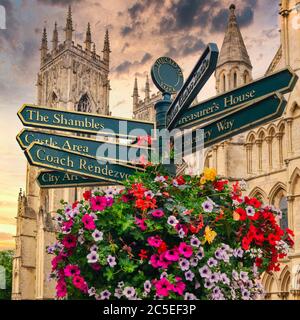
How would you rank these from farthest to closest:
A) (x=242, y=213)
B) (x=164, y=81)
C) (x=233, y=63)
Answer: (x=233, y=63), (x=164, y=81), (x=242, y=213)

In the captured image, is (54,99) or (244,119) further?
(54,99)

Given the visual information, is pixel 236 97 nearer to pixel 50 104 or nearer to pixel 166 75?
pixel 166 75

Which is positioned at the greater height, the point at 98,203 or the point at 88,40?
the point at 88,40

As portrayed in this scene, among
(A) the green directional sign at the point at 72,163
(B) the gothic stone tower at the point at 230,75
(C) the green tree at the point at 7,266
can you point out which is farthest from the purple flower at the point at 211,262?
(C) the green tree at the point at 7,266

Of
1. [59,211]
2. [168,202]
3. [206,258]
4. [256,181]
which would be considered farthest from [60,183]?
[256,181]

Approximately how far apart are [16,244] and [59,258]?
5356 centimetres

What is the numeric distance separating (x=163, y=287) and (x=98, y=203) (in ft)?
2.88

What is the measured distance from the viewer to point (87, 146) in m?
5.55

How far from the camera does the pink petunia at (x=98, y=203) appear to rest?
456cm

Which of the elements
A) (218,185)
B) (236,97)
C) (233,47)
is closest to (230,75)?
(233,47)

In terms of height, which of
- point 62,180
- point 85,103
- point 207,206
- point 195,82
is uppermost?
point 85,103

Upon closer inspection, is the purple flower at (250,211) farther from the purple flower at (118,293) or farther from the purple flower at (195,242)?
the purple flower at (118,293)

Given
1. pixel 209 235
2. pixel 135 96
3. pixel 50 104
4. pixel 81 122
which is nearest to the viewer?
pixel 209 235

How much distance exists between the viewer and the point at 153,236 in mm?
4391
